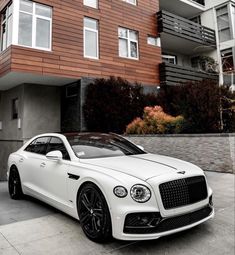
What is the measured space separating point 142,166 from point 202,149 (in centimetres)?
462

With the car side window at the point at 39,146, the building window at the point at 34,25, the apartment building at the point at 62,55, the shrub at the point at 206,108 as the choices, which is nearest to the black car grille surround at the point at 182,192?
the car side window at the point at 39,146

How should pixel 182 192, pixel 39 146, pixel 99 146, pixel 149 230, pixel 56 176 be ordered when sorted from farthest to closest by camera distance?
pixel 39 146
pixel 99 146
pixel 56 176
pixel 182 192
pixel 149 230

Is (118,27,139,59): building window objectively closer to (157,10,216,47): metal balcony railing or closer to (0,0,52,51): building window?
(157,10,216,47): metal balcony railing

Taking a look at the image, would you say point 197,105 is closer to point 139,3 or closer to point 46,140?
point 46,140

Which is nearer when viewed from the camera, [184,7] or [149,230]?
[149,230]

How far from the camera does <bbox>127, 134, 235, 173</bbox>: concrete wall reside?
6715 mm

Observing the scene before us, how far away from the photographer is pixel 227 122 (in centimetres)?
762

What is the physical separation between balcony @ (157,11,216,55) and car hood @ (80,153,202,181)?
12.3 meters

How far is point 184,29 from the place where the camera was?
50.4 feet

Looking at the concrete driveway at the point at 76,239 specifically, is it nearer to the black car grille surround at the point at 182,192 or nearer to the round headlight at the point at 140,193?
the black car grille surround at the point at 182,192

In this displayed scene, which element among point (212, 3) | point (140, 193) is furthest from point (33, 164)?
point (212, 3)

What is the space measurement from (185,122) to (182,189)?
17.6 ft

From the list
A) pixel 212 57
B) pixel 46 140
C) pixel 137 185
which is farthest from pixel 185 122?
pixel 212 57

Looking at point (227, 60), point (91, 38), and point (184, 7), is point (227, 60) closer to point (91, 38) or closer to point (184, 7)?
point (184, 7)
